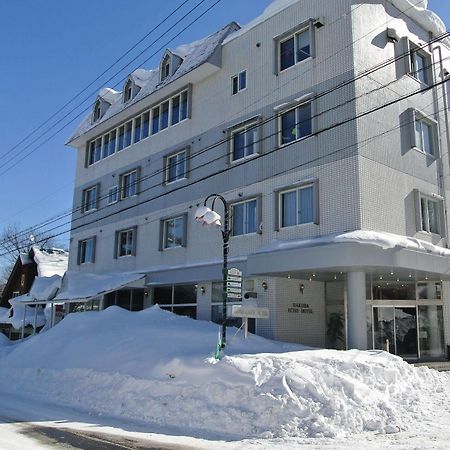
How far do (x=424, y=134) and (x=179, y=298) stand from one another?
12091mm

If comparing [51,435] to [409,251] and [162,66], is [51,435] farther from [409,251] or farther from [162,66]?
[162,66]

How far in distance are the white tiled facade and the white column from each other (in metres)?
0.04

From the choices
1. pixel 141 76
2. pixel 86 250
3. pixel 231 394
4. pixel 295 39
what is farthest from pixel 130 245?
pixel 231 394

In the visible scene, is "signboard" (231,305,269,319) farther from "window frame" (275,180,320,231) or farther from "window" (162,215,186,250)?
"window" (162,215,186,250)

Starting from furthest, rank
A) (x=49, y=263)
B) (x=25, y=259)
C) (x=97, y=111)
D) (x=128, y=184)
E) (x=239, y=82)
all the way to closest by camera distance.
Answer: (x=25, y=259) → (x=49, y=263) → (x=97, y=111) → (x=128, y=184) → (x=239, y=82)

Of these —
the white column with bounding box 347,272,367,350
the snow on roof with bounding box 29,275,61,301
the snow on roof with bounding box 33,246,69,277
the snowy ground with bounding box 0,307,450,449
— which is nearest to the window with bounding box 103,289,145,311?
the snow on roof with bounding box 29,275,61,301

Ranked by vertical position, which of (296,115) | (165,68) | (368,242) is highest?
(165,68)

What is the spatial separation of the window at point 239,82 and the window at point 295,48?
1986 mm

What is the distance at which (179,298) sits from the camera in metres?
22.2

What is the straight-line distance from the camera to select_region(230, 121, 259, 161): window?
19.5 metres

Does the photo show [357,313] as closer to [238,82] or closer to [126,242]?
[238,82]

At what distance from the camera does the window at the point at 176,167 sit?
75.9 ft

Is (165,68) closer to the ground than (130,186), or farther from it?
farther from it

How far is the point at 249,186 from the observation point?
63.4 feet
